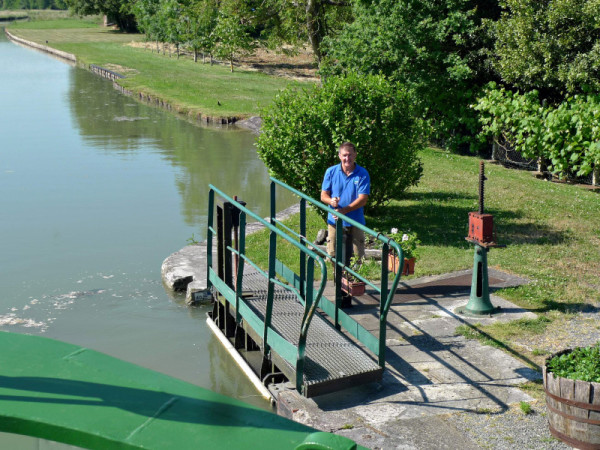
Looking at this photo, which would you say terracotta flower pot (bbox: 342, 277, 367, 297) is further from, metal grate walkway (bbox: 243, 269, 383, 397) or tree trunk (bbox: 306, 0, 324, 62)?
tree trunk (bbox: 306, 0, 324, 62)

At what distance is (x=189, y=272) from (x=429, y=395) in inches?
200

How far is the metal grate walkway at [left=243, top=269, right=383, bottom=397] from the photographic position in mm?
6555

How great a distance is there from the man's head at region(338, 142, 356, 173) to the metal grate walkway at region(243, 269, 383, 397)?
68.2 inches

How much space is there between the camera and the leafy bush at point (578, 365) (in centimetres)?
562

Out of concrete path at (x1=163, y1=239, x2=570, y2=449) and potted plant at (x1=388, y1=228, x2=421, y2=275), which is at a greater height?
potted plant at (x1=388, y1=228, x2=421, y2=275)

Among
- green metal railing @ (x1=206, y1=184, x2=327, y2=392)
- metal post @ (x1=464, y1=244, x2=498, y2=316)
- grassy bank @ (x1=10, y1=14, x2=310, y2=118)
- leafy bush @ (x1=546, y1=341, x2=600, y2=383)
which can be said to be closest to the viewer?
leafy bush @ (x1=546, y1=341, x2=600, y2=383)

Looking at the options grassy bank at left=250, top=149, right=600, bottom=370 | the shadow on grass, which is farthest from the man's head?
the shadow on grass

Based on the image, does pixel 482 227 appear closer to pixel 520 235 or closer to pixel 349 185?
pixel 349 185

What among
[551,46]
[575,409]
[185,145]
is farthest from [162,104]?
[575,409]

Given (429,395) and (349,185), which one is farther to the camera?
(349,185)

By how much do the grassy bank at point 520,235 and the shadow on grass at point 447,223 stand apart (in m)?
0.02

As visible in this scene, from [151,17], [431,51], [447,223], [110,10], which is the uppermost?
[110,10]

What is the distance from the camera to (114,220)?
15156 mm

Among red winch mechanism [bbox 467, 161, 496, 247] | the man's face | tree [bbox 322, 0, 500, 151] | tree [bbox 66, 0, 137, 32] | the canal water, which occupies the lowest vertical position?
the canal water
